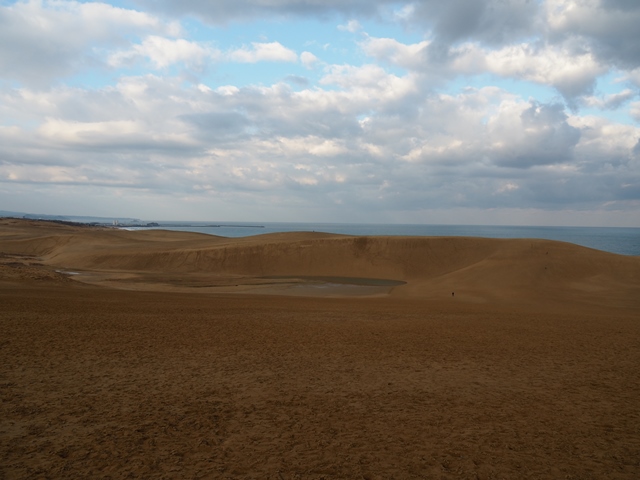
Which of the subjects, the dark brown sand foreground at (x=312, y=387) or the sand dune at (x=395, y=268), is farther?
the sand dune at (x=395, y=268)

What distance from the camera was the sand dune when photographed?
96.3 ft

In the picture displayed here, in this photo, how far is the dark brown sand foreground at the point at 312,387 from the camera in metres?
6.54

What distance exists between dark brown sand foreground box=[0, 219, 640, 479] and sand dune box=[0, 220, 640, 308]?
398cm

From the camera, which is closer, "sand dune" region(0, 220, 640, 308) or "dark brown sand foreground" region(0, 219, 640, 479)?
"dark brown sand foreground" region(0, 219, 640, 479)

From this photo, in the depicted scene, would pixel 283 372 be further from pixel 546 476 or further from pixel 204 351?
pixel 546 476

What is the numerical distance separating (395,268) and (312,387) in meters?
31.0

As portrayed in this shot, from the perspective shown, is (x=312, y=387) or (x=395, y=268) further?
(x=395, y=268)

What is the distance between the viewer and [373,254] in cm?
4266

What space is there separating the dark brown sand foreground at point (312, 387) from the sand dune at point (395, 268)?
398cm

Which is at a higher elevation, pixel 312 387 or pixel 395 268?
pixel 312 387

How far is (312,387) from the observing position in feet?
32.5

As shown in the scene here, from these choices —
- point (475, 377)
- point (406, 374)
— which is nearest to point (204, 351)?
point (406, 374)

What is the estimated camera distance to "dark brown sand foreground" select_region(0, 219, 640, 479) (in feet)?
21.5

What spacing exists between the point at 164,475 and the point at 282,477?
143cm
